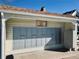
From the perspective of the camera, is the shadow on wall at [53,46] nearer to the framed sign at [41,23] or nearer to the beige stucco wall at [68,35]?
the beige stucco wall at [68,35]

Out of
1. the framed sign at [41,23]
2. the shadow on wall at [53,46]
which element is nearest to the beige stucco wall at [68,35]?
the shadow on wall at [53,46]

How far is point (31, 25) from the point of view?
38.8 ft

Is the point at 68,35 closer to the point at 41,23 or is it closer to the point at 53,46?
the point at 53,46

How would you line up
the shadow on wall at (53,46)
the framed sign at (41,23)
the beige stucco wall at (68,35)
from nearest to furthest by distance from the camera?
1. the framed sign at (41,23)
2. the shadow on wall at (53,46)
3. the beige stucco wall at (68,35)

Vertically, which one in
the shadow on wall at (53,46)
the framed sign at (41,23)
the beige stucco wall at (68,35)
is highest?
the framed sign at (41,23)

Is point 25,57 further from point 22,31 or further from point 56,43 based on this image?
point 56,43

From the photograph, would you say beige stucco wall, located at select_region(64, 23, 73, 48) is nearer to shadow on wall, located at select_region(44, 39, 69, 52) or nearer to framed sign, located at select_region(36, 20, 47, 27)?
shadow on wall, located at select_region(44, 39, 69, 52)

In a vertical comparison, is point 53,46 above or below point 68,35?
below

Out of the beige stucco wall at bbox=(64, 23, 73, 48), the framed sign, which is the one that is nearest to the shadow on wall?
the beige stucco wall at bbox=(64, 23, 73, 48)

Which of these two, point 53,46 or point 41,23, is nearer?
point 41,23

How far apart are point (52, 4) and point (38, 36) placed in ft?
48.6

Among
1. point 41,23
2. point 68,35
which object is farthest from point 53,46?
point 41,23

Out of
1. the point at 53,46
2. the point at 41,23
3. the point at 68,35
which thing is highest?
the point at 41,23

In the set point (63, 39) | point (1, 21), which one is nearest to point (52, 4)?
point (63, 39)
